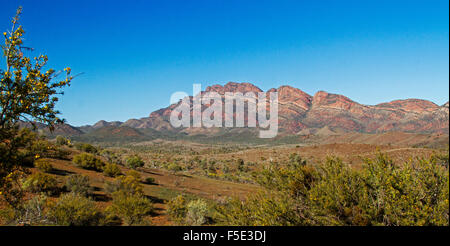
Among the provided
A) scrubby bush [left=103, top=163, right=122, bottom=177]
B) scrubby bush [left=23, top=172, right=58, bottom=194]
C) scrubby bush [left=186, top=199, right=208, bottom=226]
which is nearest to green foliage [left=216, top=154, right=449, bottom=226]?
scrubby bush [left=186, top=199, right=208, bottom=226]

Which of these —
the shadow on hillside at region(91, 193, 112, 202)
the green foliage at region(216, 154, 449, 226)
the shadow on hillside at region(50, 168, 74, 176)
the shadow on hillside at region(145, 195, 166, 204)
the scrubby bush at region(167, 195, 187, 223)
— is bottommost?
the shadow on hillside at region(145, 195, 166, 204)

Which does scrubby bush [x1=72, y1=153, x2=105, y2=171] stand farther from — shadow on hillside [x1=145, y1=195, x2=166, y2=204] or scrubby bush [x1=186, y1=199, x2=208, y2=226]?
scrubby bush [x1=186, y1=199, x2=208, y2=226]

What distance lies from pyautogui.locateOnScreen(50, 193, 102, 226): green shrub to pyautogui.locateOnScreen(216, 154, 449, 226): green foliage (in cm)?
755

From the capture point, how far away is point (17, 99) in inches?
241

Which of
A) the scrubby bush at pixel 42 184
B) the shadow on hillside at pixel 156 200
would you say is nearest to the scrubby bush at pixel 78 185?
the scrubby bush at pixel 42 184

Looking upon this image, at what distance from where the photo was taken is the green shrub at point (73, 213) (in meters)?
10.8

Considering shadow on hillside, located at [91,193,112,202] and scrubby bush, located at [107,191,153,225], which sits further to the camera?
shadow on hillside, located at [91,193,112,202]

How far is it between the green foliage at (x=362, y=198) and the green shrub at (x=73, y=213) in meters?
7.55

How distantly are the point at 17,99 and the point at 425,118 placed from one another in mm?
248831

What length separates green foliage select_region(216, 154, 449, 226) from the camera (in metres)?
5.51
